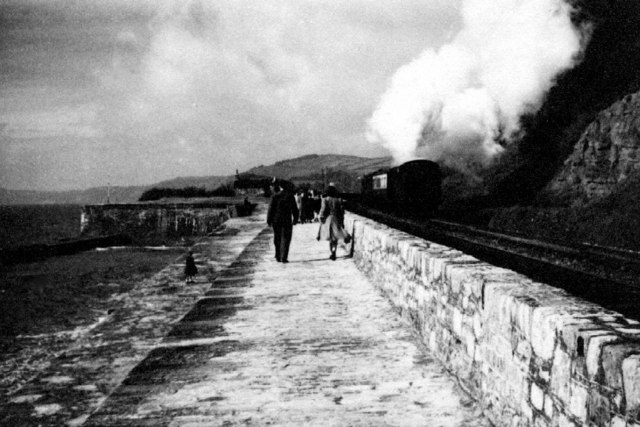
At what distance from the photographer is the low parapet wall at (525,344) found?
2.12 metres

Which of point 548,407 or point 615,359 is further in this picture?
point 548,407

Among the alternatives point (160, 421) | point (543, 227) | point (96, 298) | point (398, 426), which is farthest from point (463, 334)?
point (96, 298)

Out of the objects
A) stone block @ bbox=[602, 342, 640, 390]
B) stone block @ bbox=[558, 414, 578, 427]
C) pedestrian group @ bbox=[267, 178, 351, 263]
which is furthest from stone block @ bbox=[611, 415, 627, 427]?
pedestrian group @ bbox=[267, 178, 351, 263]

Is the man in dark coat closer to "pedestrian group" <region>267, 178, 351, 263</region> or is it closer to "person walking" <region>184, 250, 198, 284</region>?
"pedestrian group" <region>267, 178, 351, 263</region>

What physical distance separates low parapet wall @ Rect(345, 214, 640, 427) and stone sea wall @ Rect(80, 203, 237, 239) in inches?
1459

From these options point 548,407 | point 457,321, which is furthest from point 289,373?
point 548,407

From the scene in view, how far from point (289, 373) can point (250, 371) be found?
32 centimetres

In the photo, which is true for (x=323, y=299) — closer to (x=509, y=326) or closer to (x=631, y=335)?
(x=509, y=326)

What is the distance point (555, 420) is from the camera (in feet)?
8.32

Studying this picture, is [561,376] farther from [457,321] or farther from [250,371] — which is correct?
[250,371]

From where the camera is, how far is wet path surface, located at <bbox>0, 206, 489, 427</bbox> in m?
3.66

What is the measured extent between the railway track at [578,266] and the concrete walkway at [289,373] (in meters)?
2.23

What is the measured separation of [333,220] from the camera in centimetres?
1124

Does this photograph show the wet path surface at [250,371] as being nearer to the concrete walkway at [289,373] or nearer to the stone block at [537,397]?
the concrete walkway at [289,373]
